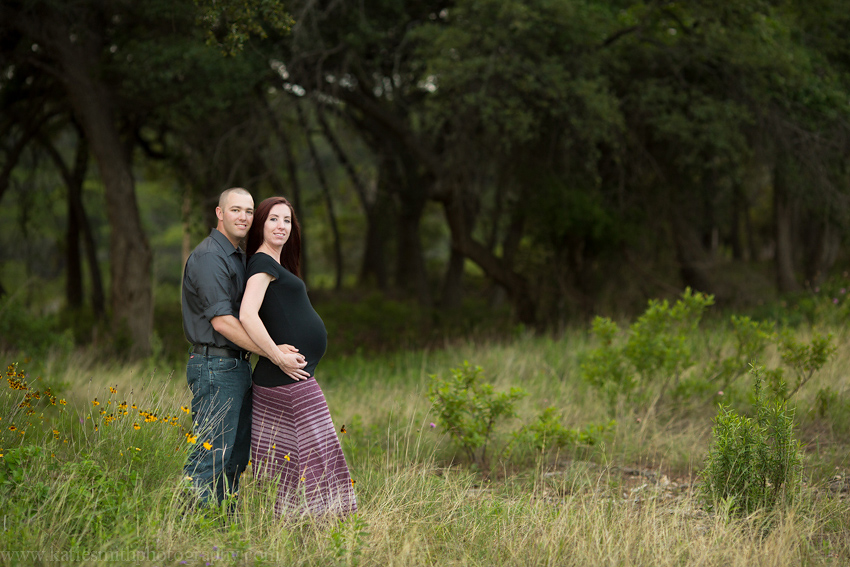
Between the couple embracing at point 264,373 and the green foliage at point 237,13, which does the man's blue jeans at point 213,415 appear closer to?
the couple embracing at point 264,373

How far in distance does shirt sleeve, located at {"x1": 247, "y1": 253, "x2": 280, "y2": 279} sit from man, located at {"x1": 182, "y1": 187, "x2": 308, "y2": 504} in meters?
0.14

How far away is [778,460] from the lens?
3.96 metres

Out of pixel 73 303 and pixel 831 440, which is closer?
pixel 831 440

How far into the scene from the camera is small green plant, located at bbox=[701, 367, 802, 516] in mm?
3926

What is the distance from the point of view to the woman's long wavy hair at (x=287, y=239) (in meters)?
3.61

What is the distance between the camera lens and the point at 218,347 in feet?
11.7

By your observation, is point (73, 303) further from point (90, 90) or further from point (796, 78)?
point (796, 78)

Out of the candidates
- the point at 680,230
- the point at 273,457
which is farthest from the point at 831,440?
the point at 680,230

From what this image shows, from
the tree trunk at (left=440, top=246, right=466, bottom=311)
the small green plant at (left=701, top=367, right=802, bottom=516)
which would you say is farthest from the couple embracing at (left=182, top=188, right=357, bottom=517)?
the tree trunk at (left=440, top=246, right=466, bottom=311)

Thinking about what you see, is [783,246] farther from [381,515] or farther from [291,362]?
[291,362]

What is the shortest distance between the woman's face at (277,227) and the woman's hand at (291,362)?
0.53m

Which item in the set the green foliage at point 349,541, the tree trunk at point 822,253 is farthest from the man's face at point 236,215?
the tree trunk at point 822,253

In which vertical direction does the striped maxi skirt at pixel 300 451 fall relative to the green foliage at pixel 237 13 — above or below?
below

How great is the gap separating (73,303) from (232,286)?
1511 centimetres
